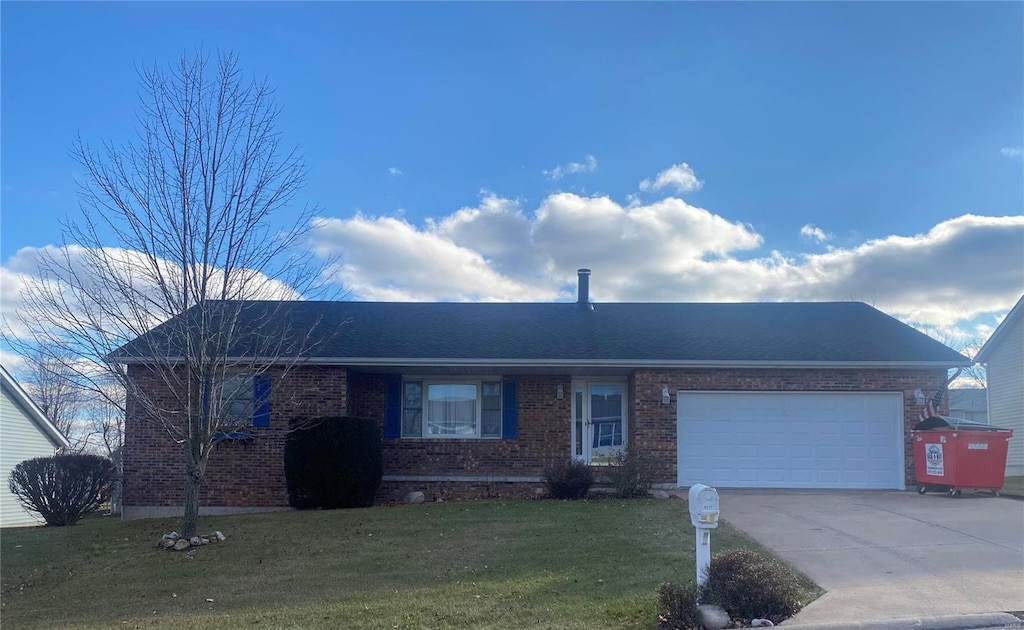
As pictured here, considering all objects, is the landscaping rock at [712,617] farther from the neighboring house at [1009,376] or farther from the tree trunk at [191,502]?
the neighboring house at [1009,376]

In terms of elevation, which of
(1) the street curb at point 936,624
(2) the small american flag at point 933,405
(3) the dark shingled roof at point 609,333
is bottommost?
(1) the street curb at point 936,624

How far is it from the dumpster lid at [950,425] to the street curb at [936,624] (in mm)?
8415

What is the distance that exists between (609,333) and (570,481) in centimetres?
426

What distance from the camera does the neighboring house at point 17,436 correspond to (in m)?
25.4

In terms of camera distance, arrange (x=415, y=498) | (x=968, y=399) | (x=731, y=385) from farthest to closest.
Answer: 1. (x=968, y=399)
2. (x=731, y=385)
3. (x=415, y=498)

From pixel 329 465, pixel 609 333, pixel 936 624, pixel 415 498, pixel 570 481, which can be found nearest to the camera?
pixel 936 624

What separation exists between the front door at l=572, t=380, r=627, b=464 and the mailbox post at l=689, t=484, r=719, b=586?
9903 millimetres

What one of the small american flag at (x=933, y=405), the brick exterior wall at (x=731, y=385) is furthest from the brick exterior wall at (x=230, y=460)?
the small american flag at (x=933, y=405)

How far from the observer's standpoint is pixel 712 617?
23.0ft

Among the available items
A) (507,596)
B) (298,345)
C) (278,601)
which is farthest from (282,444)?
(507,596)

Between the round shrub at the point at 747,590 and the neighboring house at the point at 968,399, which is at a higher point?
the neighboring house at the point at 968,399

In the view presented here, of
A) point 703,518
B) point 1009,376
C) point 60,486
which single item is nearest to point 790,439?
point 703,518

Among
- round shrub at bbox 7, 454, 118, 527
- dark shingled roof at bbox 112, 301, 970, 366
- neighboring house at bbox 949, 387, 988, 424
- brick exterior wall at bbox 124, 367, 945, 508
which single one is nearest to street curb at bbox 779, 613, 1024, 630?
brick exterior wall at bbox 124, 367, 945, 508

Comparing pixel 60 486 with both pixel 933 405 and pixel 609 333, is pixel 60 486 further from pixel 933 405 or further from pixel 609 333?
pixel 933 405
